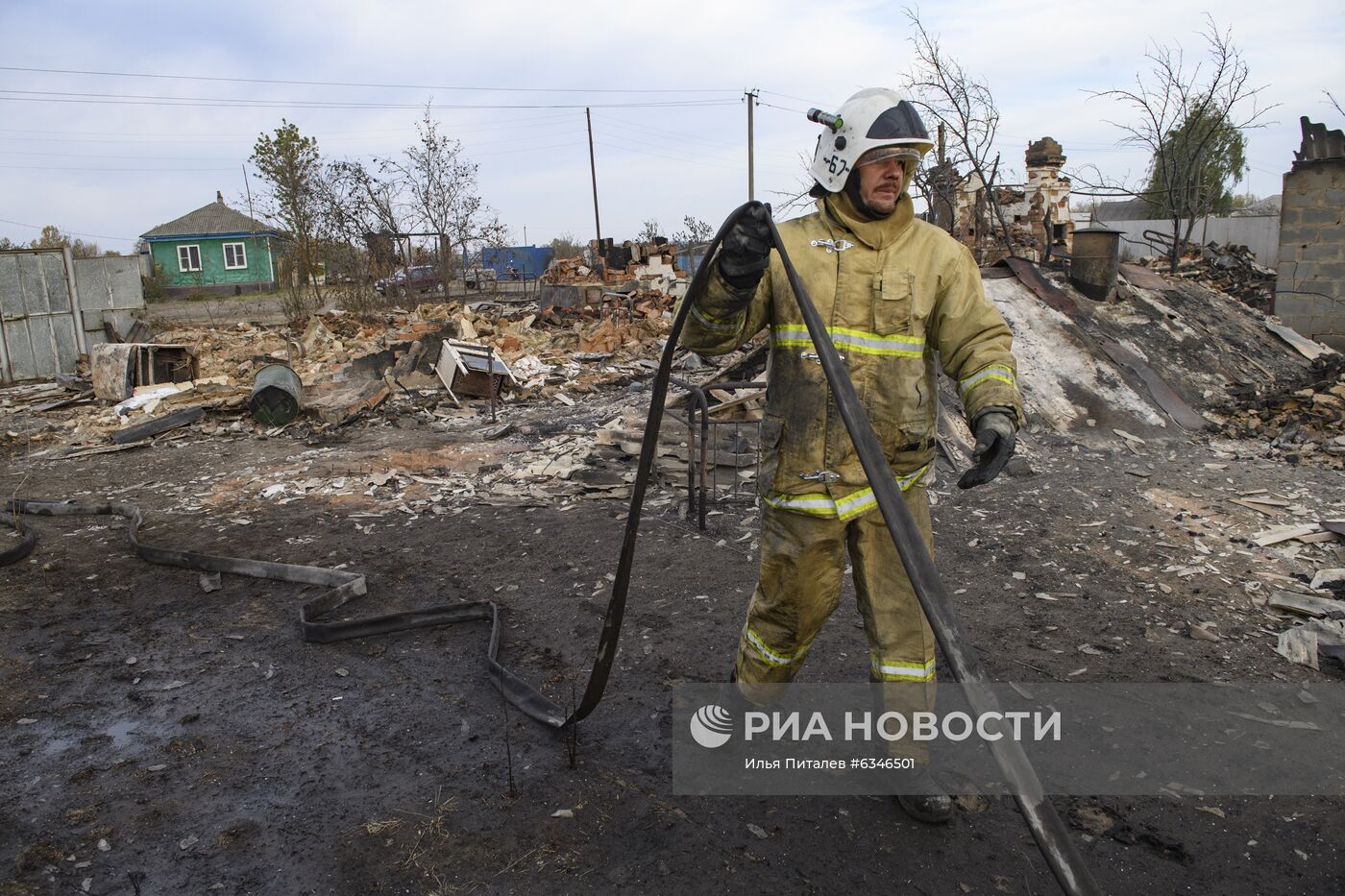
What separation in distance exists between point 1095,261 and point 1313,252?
3.56 m

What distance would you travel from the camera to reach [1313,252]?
11.3m

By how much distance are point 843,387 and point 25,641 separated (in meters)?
4.64

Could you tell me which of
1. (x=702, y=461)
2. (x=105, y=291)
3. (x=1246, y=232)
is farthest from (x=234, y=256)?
(x=702, y=461)

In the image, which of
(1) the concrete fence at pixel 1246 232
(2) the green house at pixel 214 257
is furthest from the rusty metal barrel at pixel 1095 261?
(2) the green house at pixel 214 257

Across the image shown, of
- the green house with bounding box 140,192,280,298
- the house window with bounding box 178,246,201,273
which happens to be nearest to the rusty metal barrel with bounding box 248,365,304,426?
the green house with bounding box 140,192,280,298

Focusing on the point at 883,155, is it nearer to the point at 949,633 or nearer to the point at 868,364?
the point at 868,364

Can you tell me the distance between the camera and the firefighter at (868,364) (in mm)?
2705

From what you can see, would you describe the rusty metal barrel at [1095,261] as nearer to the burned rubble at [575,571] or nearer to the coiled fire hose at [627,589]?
the burned rubble at [575,571]

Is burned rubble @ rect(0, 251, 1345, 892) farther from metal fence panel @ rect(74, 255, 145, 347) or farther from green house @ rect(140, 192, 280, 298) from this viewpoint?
green house @ rect(140, 192, 280, 298)

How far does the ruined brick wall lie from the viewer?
36.1 ft

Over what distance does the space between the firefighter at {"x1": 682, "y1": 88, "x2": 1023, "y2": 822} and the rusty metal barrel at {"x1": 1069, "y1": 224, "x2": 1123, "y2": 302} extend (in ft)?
27.7

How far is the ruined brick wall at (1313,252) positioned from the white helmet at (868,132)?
1123cm

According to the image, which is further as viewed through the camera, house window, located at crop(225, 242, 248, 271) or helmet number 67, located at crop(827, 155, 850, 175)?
house window, located at crop(225, 242, 248, 271)

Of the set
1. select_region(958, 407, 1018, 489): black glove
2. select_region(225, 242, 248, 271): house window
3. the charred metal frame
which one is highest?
select_region(225, 242, 248, 271): house window
